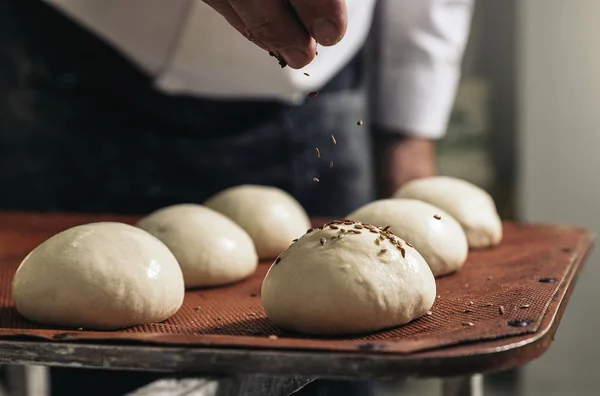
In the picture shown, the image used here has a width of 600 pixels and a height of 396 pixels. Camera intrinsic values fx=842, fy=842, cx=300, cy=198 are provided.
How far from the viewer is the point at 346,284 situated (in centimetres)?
105

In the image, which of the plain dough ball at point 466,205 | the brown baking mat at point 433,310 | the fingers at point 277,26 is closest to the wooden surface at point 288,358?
the brown baking mat at point 433,310

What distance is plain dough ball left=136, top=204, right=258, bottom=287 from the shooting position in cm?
137

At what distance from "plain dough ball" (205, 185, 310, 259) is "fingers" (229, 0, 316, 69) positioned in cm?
69

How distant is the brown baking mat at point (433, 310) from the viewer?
2.91ft

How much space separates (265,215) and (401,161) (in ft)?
2.01

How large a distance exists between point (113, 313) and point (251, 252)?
0.40m

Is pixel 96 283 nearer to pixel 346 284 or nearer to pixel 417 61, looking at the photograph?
pixel 346 284

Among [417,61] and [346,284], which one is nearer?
[346,284]

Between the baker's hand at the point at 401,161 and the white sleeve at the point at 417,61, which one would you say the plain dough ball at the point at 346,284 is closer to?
the baker's hand at the point at 401,161

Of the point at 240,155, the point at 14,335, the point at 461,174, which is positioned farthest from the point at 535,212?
the point at 14,335

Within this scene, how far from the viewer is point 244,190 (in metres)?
1.73

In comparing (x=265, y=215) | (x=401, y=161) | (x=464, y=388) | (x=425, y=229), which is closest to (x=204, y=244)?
(x=265, y=215)

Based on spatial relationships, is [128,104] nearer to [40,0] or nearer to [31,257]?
[40,0]

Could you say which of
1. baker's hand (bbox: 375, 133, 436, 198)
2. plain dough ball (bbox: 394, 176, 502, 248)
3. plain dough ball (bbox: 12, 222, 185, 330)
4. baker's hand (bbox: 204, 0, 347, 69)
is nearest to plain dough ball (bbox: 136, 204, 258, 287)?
plain dough ball (bbox: 12, 222, 185, 330)
